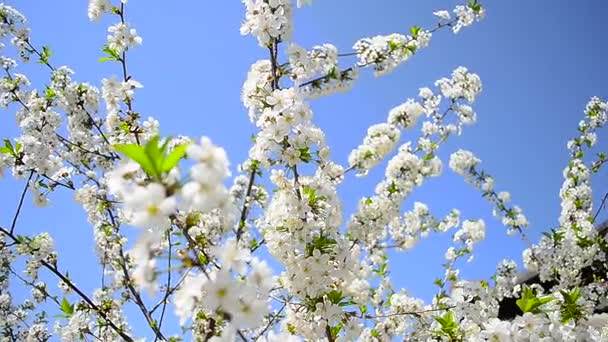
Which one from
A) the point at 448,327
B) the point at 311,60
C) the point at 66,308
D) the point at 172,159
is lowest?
the point at 172,159

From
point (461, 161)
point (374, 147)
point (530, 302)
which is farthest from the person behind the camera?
point (461, 161)

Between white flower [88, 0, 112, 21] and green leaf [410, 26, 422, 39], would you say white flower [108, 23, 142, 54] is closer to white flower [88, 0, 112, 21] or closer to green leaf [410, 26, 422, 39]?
white flower [88, 0, 112, 21]

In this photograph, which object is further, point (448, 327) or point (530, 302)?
point (448, 327)

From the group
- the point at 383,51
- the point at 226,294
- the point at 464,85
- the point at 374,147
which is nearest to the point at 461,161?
the point at 464,85

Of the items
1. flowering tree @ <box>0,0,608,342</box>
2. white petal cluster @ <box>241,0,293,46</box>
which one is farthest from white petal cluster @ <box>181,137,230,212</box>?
white petal cluster @ <box>241,0,293,46</box>

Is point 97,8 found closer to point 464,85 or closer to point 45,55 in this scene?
point 45,55

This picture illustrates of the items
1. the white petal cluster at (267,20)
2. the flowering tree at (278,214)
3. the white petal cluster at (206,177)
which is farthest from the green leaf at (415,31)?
the white petal cluster at (206,177)

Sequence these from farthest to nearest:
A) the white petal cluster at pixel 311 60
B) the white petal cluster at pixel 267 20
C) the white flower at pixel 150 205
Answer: the white petal cluster at pixel 311 60 < the white petal cluster at pixel 267 20 < the white flower at pixel 150 205

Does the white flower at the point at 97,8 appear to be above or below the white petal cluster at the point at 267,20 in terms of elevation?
above

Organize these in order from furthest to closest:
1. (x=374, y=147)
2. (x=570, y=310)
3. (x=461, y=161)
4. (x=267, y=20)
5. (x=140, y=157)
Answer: (x=461, y=161), (x=374, y=147), (x=267, y=20), (x=570, y=310), (x=140, y=157)

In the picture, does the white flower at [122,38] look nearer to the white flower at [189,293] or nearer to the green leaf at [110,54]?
the green leaf at [110,54]

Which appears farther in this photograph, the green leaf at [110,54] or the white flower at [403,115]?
the white flower at [403,115]

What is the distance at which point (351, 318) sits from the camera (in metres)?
3.50

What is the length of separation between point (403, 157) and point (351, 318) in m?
3.95
